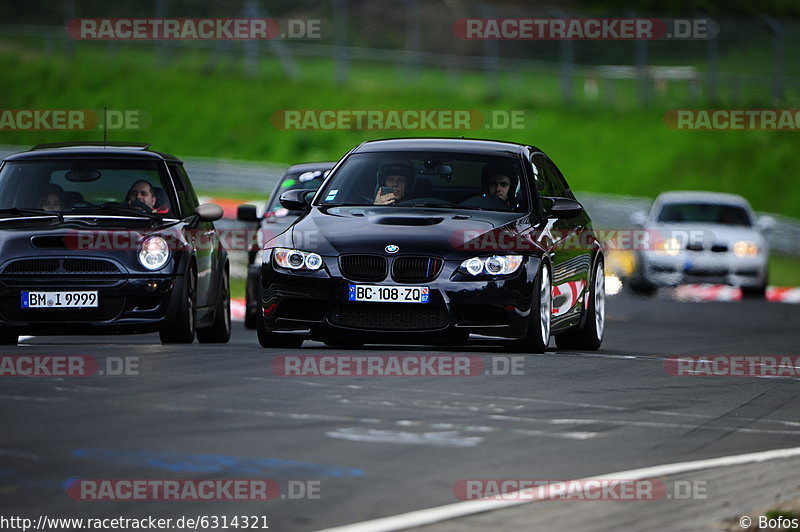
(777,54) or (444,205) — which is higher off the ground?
(777,54)

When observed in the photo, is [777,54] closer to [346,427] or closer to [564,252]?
[564,252]

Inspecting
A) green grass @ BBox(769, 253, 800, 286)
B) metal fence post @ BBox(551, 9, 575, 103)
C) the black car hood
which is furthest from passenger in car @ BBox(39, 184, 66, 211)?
metal fence post @ BBox(551, 9, 575, 103)

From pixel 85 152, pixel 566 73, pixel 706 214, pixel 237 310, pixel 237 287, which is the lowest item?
pixel 237 287

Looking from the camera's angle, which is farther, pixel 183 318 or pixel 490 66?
pixel 490 66

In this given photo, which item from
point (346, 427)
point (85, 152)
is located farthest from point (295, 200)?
point (346, 427)

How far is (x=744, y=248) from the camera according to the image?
87.8ft

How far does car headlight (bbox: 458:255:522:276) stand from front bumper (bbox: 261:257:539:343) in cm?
5

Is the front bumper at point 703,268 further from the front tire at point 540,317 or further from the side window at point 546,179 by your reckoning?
the front tire at point 540,317

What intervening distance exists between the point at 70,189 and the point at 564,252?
417cm

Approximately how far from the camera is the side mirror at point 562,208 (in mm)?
13594

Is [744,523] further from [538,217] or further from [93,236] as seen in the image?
[93,236]

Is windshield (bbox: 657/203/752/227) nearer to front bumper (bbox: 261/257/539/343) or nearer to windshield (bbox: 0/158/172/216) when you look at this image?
windshield (bbox: 0/158/172/216)

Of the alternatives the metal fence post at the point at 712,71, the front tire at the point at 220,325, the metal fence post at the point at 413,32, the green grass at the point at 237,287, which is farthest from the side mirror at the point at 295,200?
the metal fence post at the point at 413,32

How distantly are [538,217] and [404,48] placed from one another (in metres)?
52.7
